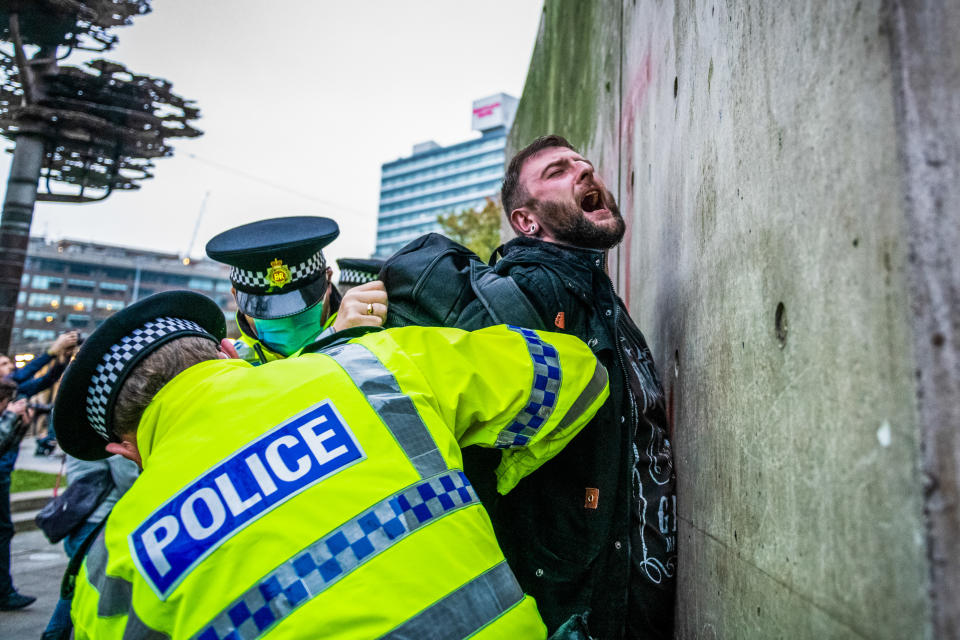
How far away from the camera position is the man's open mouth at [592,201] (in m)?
2.16

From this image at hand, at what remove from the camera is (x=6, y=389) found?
5023mm

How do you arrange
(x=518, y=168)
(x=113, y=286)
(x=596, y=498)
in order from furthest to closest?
(x=113, y=286) → (x=518, y=168) → (x=596, y=498)

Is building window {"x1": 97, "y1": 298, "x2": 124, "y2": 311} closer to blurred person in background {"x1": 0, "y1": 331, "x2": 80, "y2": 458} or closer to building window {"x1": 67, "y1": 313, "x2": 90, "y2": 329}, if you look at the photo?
building window {"x1": 67, "y1": 313, "x2": 90, "y2": 329}

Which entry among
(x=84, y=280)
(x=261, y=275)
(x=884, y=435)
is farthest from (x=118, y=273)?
(x=884, y=435)

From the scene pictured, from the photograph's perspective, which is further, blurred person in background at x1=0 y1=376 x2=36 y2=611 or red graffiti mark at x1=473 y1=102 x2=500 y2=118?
red graffiti mark at x1=473 y1=102 x2=500 y2=118

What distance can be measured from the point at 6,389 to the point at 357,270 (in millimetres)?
3123

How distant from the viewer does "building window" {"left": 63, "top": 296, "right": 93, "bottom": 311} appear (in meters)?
83.5

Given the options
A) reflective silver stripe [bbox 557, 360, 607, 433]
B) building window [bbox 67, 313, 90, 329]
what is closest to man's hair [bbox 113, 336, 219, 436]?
reflective silver stripe [bbox 557, 360, 607, 433]

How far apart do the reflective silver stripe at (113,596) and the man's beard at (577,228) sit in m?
1.47

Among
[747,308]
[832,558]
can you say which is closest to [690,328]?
[747,308]

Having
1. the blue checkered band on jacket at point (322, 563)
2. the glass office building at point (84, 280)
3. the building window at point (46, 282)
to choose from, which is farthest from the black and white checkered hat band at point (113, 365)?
the building window at point (46, 282)

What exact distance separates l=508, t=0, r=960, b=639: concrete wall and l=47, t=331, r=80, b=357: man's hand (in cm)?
549

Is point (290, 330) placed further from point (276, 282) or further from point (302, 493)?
point (302, 493)

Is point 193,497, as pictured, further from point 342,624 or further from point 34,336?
point 34,336
